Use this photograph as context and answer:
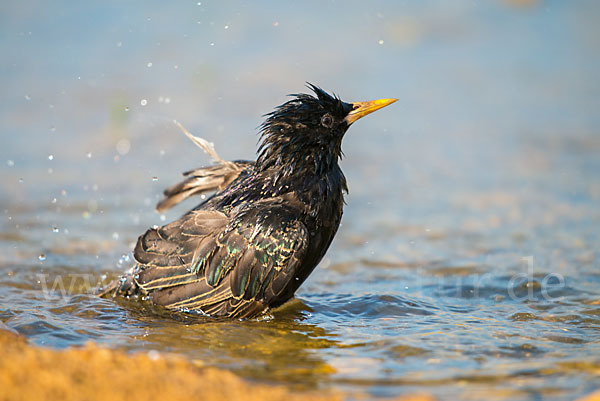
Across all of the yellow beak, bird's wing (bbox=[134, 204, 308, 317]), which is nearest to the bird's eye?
the yellow beak

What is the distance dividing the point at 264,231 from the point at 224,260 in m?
0.39

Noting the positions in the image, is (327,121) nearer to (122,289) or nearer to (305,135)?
(305,135)

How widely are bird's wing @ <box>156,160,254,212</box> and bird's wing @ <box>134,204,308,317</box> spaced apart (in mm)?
719

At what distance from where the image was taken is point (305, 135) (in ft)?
→ 19.4

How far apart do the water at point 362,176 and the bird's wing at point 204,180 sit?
3.68ft

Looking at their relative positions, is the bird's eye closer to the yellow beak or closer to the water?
the yellow beak

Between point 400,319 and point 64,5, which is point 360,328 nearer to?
point 400,319

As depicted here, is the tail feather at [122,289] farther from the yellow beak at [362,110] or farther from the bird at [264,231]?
the yellow beak at [362,110]

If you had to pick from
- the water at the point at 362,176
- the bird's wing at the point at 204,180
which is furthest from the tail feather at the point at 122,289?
the bird's wing at the point at 204,180

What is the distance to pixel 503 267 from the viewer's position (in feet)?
24.2

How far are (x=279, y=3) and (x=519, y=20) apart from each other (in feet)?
15.6

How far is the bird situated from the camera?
555cm

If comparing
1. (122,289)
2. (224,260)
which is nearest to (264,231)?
(224,260)

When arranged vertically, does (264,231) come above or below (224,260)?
above
